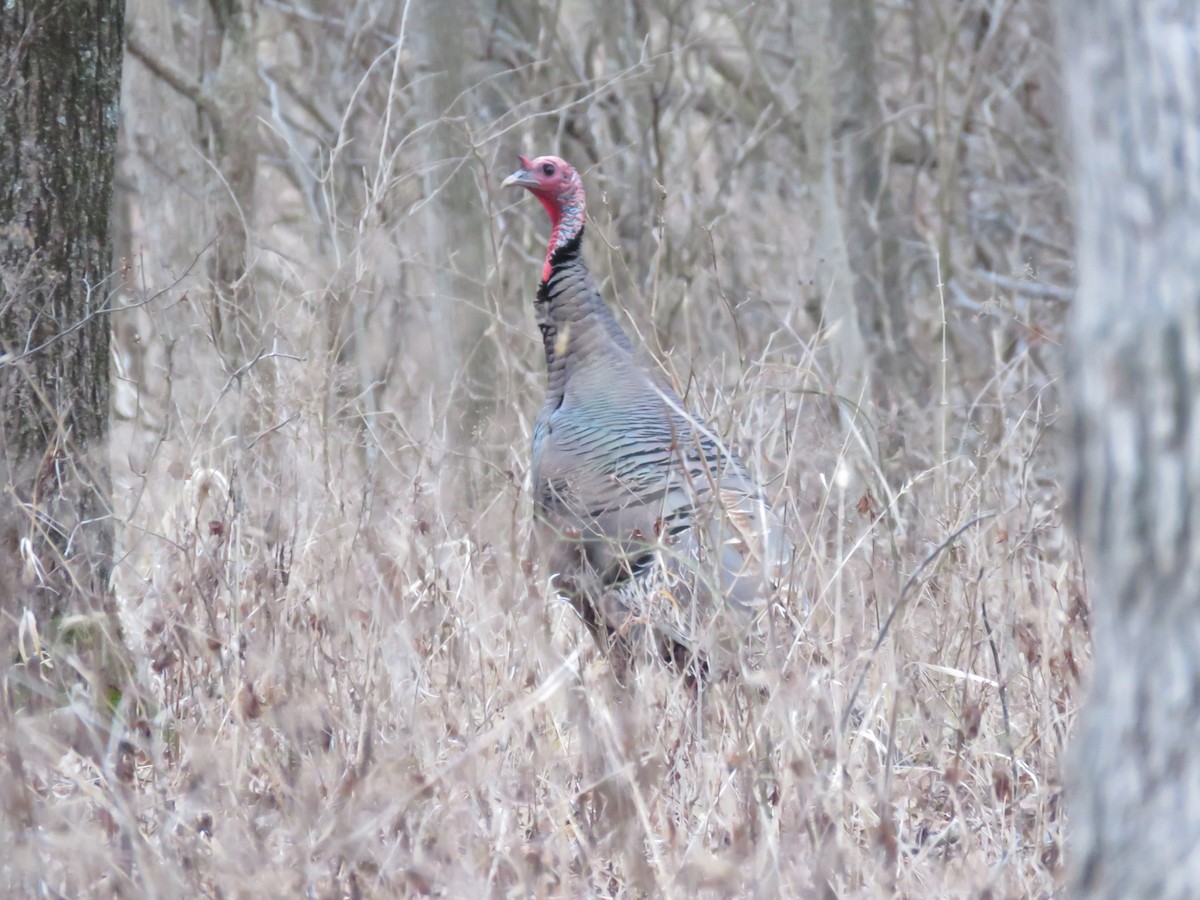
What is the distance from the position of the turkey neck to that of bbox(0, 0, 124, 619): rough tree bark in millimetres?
1663

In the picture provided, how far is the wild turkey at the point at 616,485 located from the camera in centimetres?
375

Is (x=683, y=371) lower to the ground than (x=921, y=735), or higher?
higher

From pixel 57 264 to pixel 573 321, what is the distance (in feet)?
6.14

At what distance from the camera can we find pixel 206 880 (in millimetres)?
2814

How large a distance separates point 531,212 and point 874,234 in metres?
2.42

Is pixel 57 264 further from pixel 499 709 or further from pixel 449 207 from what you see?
pixel 449 207

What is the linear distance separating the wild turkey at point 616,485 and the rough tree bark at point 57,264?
131 centimetres

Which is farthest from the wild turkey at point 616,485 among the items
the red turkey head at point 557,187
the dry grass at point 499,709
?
the dry grass at point 499,709

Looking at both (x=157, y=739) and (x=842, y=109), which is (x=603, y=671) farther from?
(x=842, y=109)

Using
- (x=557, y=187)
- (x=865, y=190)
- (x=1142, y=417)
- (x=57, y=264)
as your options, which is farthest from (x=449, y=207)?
(x=1142, y=417)

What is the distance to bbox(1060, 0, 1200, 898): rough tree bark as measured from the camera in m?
1.79

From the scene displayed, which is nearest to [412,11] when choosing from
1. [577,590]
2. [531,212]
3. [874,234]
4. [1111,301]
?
[531,212]

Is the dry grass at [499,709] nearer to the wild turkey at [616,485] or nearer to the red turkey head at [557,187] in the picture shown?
the wild turkey at [616,485]

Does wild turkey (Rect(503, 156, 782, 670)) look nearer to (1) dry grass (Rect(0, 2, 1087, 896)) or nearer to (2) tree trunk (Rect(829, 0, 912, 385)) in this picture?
(1) dry grass (Rect(0, 2, 1087, 896))
